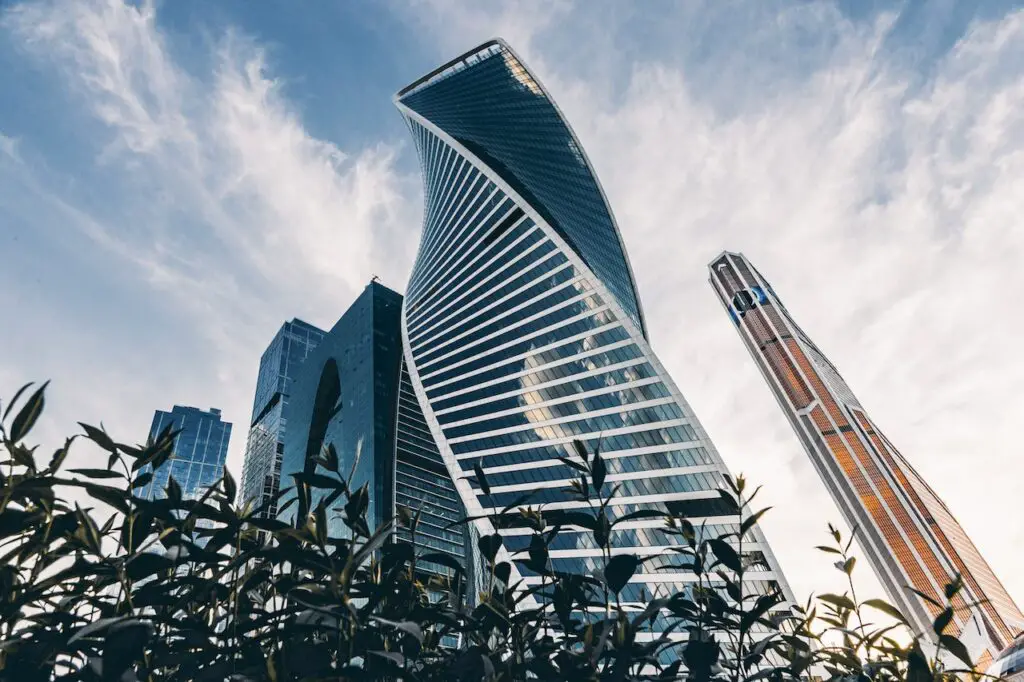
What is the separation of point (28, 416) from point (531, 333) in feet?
210

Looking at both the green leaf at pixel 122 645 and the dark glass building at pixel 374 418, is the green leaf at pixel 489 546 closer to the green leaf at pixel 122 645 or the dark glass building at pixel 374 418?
the green leaf at pixel 122 645

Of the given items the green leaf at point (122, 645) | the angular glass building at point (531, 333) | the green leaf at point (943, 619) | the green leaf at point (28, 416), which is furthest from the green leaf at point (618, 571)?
the angular glass building at point (531, 333)

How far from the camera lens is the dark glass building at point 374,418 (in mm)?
75250

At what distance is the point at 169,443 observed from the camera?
2852mm

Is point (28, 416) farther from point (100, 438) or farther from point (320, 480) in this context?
point (320, 480)

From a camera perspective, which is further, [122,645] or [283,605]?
[283,605]

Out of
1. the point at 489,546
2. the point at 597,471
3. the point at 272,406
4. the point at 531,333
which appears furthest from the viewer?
the point at 272,406

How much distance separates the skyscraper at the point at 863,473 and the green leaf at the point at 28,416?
340 ft

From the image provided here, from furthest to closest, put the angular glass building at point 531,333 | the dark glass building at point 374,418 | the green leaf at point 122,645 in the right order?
the dark glass building at point 374,418 → the angular glass building at point 531,333 → the green leaf at point 122,645

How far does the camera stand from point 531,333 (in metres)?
66.3

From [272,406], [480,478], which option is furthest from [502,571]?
[272,406]

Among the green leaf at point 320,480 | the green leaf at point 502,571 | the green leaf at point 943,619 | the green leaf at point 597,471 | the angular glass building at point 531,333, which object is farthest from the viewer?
the angular glass building at point 531,333

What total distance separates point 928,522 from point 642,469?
76651mm

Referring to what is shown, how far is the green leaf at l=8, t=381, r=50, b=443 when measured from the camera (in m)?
2.39
